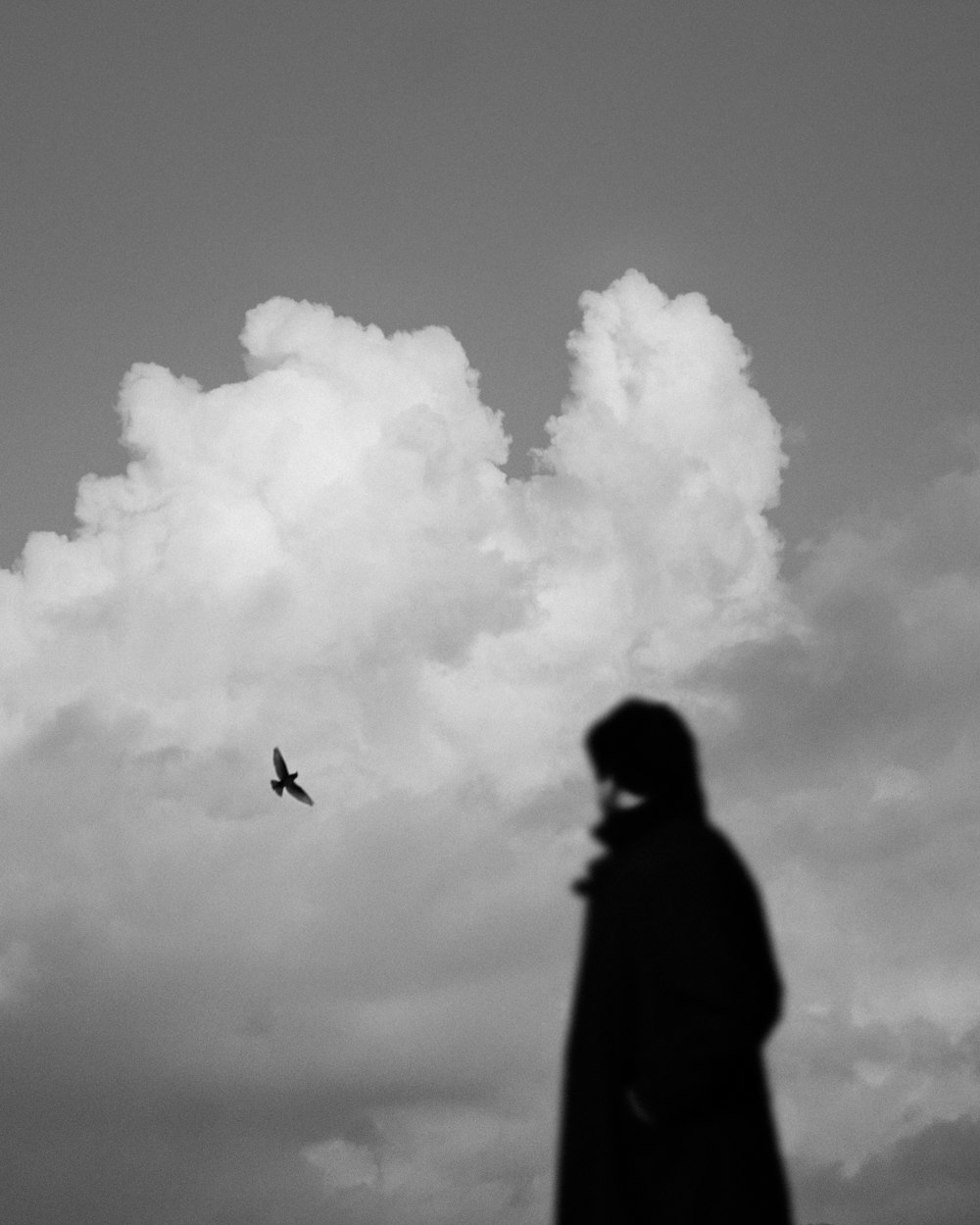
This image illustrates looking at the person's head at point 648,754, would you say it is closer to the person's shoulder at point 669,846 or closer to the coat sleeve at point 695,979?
the person's shoulder at point 669,846

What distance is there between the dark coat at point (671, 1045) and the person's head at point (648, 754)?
0.12m

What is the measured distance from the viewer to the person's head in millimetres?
7309

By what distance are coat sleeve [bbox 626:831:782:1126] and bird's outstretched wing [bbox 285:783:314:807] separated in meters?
43.2

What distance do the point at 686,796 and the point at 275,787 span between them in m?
48.2

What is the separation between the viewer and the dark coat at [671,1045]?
21.8 ft

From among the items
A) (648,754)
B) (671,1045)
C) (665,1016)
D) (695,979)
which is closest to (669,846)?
(648,754)

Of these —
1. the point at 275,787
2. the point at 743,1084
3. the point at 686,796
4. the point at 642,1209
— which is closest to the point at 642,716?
the point at 686,796

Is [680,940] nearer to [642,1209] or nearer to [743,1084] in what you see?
[743,1084]

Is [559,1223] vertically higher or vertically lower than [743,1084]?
lower

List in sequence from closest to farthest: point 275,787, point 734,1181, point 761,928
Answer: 1. point 734,1181
2. point 761,928
3. point 275,787

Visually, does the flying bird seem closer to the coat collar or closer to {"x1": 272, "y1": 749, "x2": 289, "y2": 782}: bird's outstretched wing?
{"x1": 272, "y1": 749, "x2": 289, "y2": 782}: bird's outstretched wing

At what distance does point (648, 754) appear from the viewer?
7.32m

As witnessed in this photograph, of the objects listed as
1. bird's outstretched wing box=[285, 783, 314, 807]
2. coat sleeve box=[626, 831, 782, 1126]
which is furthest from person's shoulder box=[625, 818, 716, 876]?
bird's outstretched wing box=[285, 783, 314, 807]

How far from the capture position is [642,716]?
24.3 ft
